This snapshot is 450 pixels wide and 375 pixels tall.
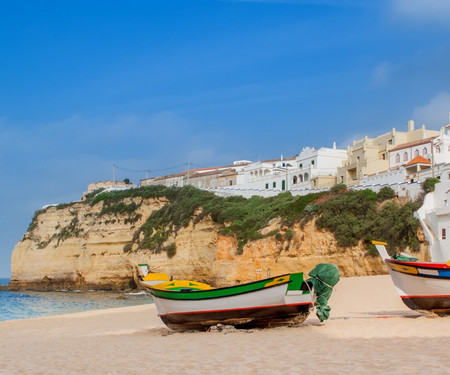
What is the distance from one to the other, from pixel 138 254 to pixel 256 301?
36240 mm

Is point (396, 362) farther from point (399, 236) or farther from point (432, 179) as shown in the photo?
point (432, 179)

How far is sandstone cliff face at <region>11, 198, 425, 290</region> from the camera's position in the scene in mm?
33375

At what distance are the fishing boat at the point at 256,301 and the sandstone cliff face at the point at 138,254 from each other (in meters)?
16.7

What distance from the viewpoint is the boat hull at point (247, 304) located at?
41.2ft

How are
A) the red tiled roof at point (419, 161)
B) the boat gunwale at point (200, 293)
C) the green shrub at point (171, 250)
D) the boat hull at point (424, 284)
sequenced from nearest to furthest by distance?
the boat gunwale at point (200, 293) < the boat hull at point (424, 284) < the red tiled roof at point (419, 161) < the green shrub at point (171, 250)

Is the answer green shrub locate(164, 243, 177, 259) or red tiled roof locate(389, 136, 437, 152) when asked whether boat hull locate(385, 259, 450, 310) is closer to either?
red tiled roof locate(389, 136, 437, 152)

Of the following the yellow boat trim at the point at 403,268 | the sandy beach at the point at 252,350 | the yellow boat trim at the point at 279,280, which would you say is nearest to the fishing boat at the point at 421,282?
the yellow boat trim at the point at 403,268

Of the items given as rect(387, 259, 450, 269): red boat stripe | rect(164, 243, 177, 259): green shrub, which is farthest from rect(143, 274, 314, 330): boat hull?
rect(164, 243, 177, 259): green shrub

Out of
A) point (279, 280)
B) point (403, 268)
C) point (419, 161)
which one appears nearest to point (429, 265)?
point (403, 268)

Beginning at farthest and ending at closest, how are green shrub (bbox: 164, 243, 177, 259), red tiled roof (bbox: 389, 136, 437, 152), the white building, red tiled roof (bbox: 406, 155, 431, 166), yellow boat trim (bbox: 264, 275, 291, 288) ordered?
1. the white building
2. green shrub (bbox: 164, 243, 177, 259)
3. red tiled roof (bbox: 389, 136, 437, 152)
4. red tiled roof (bbox: 406, 155, 431, 166)
5. yellow boat trim (bbox: 264, 275, 291, 288)

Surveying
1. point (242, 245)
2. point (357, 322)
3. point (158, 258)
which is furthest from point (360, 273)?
point (158, 258)

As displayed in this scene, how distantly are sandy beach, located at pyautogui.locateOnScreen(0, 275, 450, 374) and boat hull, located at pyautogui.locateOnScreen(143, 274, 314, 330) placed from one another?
1.23ft

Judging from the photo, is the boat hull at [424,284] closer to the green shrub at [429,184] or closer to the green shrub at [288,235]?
the green shrub at [429,184]

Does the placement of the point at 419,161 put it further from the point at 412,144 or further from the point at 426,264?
the point at 426,264
